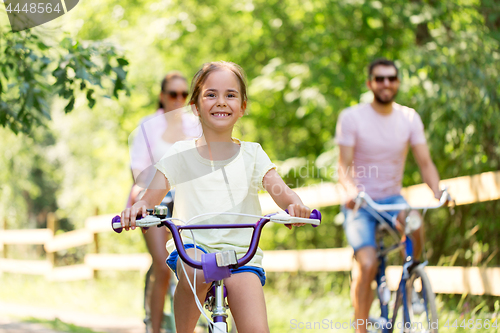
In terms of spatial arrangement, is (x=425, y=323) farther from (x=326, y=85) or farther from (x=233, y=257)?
(x=326, y=85)

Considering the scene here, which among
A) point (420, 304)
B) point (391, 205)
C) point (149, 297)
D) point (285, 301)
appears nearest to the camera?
point (420, 304)

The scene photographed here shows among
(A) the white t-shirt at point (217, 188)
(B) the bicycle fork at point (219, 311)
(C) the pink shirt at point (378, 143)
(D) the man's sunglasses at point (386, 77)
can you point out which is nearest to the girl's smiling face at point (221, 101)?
(A) the white t-shirt at point (217, 188)

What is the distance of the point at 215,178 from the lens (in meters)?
2.42

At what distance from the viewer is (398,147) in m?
3.88

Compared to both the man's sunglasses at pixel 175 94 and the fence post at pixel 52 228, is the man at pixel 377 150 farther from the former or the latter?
the fence post at pixel 52 228

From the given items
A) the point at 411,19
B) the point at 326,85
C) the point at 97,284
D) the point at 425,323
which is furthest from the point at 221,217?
the point at 97,284

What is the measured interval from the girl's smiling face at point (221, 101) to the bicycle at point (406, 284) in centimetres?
139

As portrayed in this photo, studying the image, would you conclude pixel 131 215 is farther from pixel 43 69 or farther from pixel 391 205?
pixel 43 69

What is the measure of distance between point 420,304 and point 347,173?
1004 mm

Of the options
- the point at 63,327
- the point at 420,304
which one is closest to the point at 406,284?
the point at 420,304

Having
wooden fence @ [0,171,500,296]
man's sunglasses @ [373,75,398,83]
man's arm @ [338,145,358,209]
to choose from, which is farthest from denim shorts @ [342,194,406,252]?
wooden fence @ [0,171,500,296]

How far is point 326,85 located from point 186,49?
10.8 ft

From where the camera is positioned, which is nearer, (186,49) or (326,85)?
(326,85)

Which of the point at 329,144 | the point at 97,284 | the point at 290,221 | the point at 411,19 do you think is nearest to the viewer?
the point at 290,221
